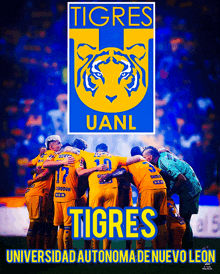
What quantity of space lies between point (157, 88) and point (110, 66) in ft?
1.71

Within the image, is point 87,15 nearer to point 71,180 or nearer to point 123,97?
point 123,97

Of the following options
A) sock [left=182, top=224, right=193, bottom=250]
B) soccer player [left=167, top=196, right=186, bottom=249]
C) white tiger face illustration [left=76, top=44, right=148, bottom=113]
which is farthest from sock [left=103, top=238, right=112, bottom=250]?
white tiger face illustration [left=76, top=44, right=148, bottom=113]

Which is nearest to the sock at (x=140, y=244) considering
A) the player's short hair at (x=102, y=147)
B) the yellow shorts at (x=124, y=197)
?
the yellow shorts at (x=124, y=197)

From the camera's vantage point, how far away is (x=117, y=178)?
2588 millimetres

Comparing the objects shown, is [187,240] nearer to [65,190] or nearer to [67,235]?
[67,235]

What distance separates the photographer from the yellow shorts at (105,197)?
257cm

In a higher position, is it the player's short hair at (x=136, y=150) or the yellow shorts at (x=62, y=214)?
the player's short hair at (x=136, y=150)

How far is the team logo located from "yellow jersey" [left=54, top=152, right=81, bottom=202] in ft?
1.24

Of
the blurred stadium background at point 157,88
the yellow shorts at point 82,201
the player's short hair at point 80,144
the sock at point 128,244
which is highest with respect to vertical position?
the blurred stadium background at point 157,88

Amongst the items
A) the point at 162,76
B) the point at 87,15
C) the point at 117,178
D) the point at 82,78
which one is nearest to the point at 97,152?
the point at 117,178

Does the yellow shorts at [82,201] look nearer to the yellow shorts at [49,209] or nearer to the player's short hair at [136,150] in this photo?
the yellow shorts at [49,209]

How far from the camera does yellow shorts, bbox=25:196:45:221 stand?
8.55ft

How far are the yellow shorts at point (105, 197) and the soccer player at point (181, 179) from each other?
1.55 ft

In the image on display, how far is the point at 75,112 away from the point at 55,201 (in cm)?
89
